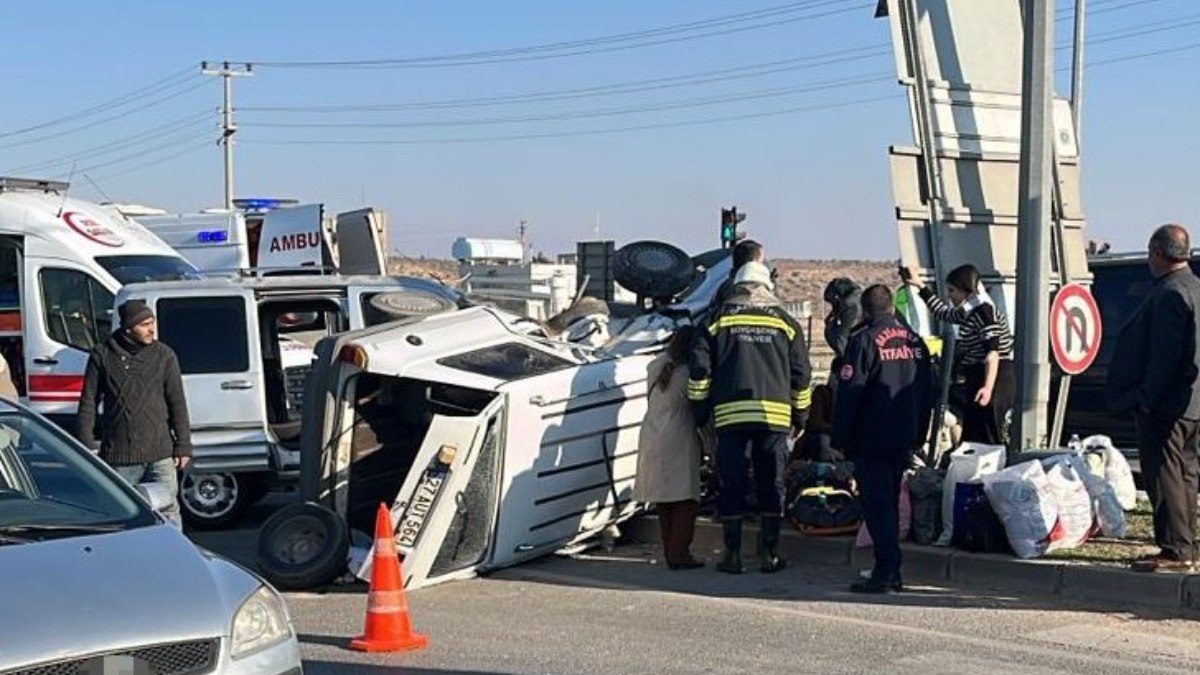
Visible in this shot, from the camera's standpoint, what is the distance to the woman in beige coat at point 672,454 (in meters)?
9.46

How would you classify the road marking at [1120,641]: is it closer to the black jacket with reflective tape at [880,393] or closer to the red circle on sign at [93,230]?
the black jacket with reflective tape at [880,393]

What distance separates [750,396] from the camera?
9133mm

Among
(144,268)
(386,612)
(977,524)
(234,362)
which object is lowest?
(386,612)

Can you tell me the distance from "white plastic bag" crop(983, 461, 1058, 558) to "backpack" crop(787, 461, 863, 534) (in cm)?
110

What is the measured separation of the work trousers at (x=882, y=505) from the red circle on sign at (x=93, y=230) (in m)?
8.49

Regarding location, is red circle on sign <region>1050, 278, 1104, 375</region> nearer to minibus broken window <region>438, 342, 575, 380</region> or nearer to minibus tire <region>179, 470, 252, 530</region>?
minibus broken window <region>438, 342, 575, 380</region>

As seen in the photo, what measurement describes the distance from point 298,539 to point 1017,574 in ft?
14.2

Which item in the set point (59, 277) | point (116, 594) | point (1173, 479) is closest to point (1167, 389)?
point (1173, 479)

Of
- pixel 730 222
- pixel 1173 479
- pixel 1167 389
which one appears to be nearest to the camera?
pixel 1167 389

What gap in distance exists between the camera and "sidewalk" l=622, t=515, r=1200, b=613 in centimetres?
802

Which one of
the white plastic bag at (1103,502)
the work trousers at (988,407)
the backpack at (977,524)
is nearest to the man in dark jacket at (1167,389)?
the white plastic bag at (1103,502)

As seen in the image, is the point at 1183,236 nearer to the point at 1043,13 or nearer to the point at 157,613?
the point at 1043,13

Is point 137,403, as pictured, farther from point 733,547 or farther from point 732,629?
point 732,629

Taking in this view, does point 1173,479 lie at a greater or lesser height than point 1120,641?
greater
